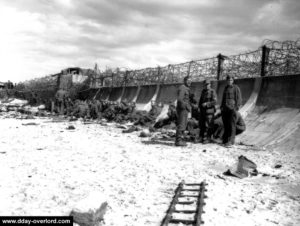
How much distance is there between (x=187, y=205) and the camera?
4.85m

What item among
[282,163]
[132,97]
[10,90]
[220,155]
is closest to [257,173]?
[282,163]

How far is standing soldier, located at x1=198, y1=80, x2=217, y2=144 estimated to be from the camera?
398 inches

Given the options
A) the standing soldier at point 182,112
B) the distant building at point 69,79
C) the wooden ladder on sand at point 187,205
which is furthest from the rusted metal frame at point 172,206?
the distant building at point 69,79

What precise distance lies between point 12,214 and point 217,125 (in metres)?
7.42

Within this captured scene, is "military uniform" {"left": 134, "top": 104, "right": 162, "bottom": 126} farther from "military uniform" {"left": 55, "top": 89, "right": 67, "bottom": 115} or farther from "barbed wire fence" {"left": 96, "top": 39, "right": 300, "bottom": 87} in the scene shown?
"military uniform" {"left": 55, "top": 89, "right": 67, "bottom": 115}

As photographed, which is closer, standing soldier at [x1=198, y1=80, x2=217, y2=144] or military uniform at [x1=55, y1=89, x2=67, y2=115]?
standing soldier at [x1=198, y1=80, x2=217, y2=144]

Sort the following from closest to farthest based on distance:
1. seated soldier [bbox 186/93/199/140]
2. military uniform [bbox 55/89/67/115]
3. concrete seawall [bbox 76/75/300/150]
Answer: concrete seawall [bbox 76/75/300/150] → seated soldier [bbox 186/93/199/140] → military uniform [bbox 55/89/67/115]

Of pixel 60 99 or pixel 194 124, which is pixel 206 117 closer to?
pixel 194 124

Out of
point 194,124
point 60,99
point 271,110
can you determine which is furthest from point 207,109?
point 60,99

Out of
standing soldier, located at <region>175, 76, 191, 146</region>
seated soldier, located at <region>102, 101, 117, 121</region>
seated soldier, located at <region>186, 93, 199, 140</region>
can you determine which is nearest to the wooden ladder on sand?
standing soldier, located at <region>175, 76, 191, 146</region>

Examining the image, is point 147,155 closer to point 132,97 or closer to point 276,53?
point 276,53

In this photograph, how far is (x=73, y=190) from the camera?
5285 mm

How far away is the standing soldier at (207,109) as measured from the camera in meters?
10.1

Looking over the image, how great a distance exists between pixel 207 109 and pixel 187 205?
564 centimetres
